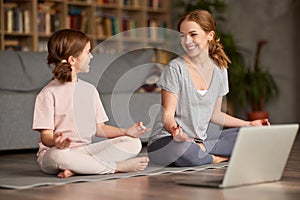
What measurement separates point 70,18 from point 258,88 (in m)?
2.03

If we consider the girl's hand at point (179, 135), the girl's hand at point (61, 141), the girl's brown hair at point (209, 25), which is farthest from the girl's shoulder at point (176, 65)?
the girl's hand at point (61, 141)

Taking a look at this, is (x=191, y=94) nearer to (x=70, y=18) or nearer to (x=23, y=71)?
(x=23, y=71)

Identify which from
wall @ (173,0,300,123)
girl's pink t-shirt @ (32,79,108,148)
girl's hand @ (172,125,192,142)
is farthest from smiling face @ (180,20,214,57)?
wall @ (173,0,300,123)

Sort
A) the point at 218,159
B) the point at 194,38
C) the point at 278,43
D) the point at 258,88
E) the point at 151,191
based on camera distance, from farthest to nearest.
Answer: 1. the point at 278,43
2. the point at 258,88
3. the point at 218,159
4. the point at 194,38
5. the point at 151,191

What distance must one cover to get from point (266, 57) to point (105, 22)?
171cm

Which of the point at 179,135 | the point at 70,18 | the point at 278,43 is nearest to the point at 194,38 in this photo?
the point at 179,135

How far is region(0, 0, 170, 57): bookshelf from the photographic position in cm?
673

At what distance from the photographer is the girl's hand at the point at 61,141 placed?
2578 mm

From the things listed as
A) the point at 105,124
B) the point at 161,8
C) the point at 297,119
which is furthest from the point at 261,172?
the point at 161,8

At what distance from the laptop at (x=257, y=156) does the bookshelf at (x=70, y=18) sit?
14.8ft

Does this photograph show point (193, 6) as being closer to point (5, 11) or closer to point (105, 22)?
point (105, 22)

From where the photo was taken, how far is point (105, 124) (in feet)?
9.49

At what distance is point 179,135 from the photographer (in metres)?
2.85

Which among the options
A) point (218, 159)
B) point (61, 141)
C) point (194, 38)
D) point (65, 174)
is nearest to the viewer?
point (61, 141)
